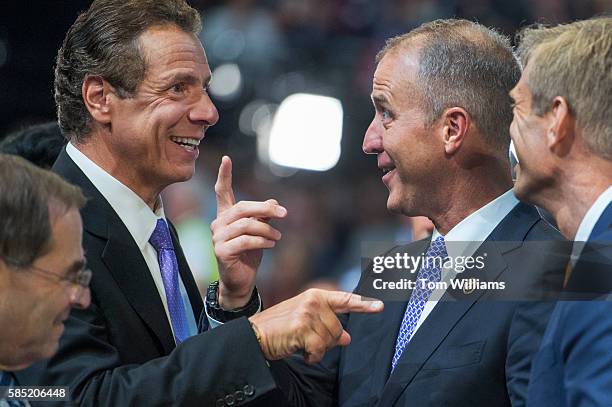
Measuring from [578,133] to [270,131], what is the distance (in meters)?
3.51

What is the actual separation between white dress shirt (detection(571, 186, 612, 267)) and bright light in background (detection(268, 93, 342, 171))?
330 cm

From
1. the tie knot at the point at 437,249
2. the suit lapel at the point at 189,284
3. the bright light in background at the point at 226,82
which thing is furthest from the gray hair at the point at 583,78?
the bright light in background at the point at 226,82

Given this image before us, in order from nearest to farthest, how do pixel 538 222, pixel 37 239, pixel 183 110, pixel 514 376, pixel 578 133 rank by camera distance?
pixel 37 239 < pixel 578 133 < pixel 514 376 < pixel 538 222 < pixel 183 110

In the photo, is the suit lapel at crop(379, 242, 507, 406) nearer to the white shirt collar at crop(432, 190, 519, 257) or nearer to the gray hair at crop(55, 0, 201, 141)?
the white shirt collar at crop(432, 190, 519, 257)

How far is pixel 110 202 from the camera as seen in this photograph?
2.61 metres

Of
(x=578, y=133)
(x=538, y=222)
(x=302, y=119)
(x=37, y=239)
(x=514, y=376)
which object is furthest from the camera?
(x=302, y=119)

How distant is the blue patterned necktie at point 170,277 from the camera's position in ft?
8.60

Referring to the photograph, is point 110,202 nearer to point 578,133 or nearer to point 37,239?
point 37,239

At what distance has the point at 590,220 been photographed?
2.04m

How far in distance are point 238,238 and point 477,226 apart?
59 centimetres

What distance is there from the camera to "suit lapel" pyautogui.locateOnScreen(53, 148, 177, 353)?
2.48 meters

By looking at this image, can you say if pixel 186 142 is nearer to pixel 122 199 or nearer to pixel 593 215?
pixel 122 199

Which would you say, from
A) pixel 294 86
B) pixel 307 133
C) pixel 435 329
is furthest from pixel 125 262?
pixel 294 86

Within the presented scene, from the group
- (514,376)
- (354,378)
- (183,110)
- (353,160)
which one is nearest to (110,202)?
(183,110)
